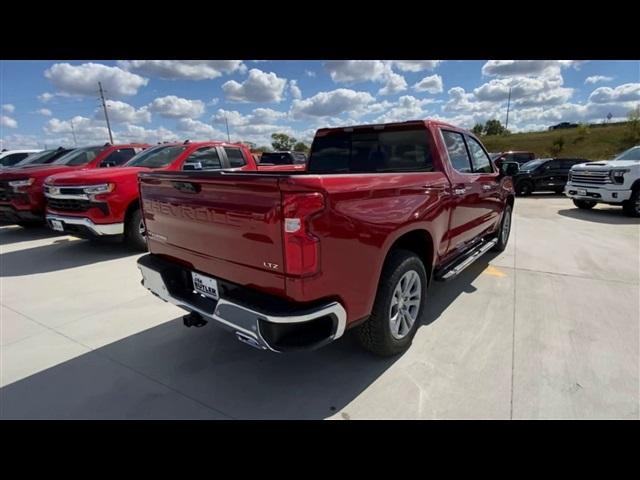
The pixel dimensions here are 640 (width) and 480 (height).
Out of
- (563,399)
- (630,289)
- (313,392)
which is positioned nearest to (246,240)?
(313,392)

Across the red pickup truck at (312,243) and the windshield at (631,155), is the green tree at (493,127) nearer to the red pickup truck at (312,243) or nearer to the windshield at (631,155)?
the windshield at (631,155)

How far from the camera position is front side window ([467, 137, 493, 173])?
449 centimetres

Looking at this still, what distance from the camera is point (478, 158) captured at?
469cm

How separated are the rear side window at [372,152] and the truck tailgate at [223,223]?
1.91 meters

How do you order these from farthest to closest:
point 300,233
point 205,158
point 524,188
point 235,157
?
point 524,188 < point 235,157 < point 205,158 < point 300,233

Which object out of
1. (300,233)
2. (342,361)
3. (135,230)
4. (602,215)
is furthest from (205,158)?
(602,215)

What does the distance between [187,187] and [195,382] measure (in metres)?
1.46

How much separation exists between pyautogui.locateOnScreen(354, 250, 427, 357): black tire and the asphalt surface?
0.18m

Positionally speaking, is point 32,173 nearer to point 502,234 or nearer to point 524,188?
point 502,234

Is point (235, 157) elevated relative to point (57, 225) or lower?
elevated

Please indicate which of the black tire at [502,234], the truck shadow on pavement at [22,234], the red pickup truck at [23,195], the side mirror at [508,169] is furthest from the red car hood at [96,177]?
the black tire at [502,234]

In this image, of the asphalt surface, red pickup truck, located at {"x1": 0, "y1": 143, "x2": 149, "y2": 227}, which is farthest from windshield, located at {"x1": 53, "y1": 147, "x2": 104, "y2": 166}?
the asphalt surface

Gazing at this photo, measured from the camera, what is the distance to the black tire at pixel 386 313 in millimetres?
2600
